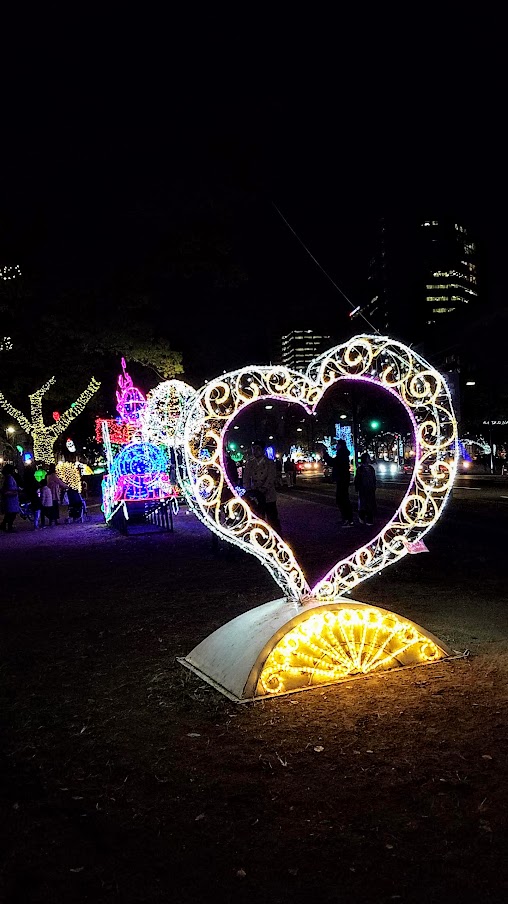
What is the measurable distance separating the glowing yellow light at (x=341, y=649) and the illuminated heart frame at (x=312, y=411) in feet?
1.66

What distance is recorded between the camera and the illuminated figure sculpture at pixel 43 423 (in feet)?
105

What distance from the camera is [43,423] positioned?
111ft

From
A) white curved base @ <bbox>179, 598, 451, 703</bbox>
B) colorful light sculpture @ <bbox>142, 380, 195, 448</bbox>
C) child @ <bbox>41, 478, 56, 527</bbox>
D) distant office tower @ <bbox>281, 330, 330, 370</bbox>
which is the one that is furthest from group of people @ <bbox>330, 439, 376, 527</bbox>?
distant office tower @ <bbox>281, 330, 330, 370</bbox>

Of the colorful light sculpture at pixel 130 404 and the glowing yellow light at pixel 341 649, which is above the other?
the colorful light sculpture at pixel 130 404

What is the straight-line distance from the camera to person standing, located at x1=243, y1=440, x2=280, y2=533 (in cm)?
1247

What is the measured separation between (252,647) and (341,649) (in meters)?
0.75

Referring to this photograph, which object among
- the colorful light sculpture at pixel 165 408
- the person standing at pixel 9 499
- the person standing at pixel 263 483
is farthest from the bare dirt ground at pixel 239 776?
the person standing at pixel 9 499

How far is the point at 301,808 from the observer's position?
4016mm

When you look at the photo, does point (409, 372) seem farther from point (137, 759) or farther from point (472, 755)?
point (137, 759)

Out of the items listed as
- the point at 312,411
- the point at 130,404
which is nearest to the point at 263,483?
the point at 312,411

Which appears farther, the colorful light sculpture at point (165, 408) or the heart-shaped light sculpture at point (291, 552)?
the colorful light sculpture at point (165, 408)

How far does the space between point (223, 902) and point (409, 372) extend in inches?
188

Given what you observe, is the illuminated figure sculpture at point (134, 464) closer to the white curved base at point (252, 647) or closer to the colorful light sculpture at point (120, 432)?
the colorful light sculpture at point (120, 432)

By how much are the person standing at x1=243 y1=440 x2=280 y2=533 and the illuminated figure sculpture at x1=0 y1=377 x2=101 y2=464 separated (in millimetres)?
20358
